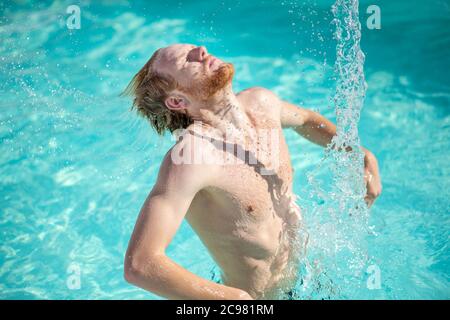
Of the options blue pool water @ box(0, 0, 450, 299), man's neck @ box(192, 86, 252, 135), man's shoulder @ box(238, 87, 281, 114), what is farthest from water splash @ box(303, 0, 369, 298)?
man's neck @ box(192, 86, 252, 135)

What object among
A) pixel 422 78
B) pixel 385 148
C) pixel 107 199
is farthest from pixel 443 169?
pixel 107 199

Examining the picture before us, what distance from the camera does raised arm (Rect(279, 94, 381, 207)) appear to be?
2.72 m

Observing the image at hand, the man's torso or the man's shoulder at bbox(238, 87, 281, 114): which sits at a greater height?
the man's shoulder at bbox(238, 87, 281, 114)

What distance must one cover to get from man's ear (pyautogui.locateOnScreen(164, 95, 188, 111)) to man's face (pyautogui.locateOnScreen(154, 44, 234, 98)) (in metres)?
0.05

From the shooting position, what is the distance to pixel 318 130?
9.69ft

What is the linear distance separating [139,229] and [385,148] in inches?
123

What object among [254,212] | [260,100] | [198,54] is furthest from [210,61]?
[254,212]

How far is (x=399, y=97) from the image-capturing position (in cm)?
482

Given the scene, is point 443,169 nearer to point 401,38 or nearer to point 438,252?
point 438,252

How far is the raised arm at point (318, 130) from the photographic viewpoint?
8.91ft

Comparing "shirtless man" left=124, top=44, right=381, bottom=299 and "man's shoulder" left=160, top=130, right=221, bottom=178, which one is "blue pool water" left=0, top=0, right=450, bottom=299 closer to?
"shirtless man" left=124, top=44, right=381, bottom=299

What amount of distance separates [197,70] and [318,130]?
101 cm

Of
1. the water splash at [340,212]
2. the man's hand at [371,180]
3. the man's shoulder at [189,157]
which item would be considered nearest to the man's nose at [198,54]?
the man's shoulder at [189,157]

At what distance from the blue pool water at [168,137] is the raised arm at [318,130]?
0.30 m
